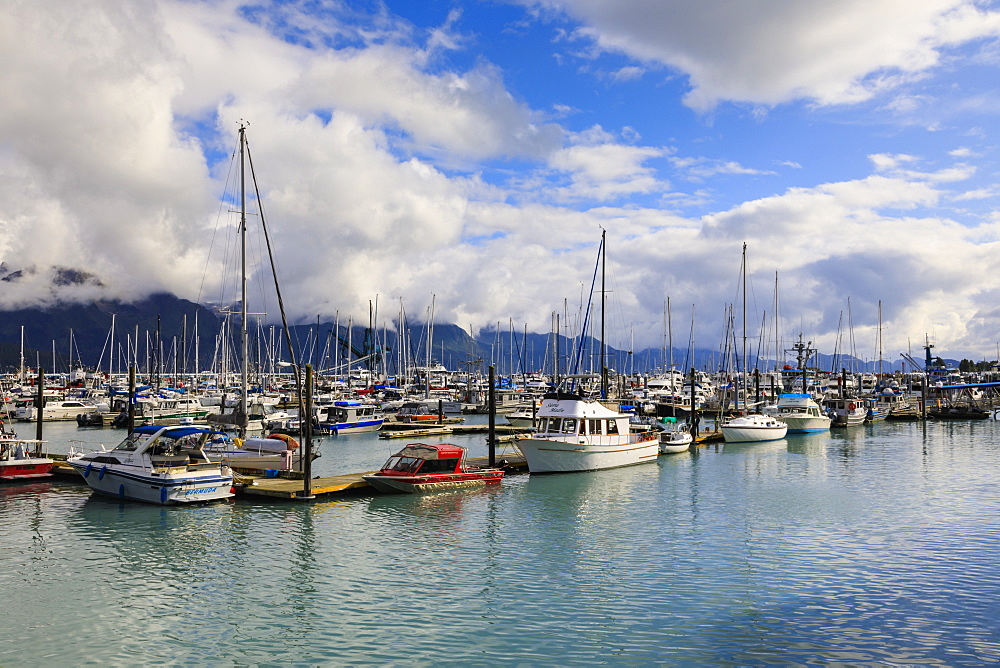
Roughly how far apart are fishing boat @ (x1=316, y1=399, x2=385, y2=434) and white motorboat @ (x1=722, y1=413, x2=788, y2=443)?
36177 millimetres

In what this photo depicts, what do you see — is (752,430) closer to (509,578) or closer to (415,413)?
(415,413)

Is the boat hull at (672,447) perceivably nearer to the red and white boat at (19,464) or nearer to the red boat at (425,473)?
the red boat at (425,473)

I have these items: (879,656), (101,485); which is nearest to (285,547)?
(101,485)

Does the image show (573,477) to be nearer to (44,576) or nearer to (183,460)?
(183,460)

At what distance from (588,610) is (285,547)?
1093cm

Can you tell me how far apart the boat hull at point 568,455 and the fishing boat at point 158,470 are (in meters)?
16.0

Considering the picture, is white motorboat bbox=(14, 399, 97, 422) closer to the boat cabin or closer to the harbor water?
the harbor water

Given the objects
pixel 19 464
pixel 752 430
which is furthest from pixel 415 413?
pixel 19 464

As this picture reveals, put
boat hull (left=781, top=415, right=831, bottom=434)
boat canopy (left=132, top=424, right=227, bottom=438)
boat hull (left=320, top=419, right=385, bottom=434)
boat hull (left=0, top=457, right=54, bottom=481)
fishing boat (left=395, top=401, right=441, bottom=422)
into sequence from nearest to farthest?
boat canopy (left=132, top=424, right=227, bottom=438)
boat hull (left=0, top=457, right=54, bottom=481)
boat hull (left=320, top=419, right=385, bottom=434)
boat hull (left=781, top=415, right=831, bottom=434)
fishing boat (left=395, top=401, right=441, bottom=422)

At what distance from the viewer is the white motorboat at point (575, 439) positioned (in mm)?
39062

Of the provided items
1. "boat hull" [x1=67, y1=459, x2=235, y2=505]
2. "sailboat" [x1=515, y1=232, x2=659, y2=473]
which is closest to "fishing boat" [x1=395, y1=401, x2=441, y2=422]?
"sailboat" [x1=515, y1=232, x2=659, y2=473]

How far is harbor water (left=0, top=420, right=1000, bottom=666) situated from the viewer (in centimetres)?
1487

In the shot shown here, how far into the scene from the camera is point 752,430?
61875 millimetres

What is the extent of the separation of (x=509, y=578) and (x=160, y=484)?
55.2 ft
